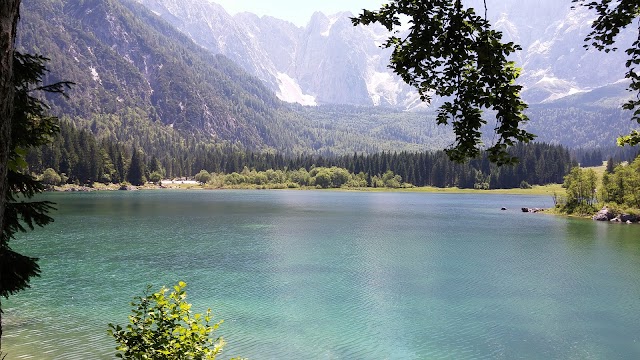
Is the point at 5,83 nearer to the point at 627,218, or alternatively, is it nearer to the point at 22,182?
the point at 22,182

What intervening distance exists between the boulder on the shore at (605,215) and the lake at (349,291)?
3013cm

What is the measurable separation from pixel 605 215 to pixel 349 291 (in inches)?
3543

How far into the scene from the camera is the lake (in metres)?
26.5

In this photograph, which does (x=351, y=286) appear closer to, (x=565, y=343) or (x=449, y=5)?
(x=565, y=343)

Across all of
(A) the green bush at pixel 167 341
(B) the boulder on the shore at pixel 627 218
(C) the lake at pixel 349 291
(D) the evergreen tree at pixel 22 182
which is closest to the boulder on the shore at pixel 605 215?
(B) the boulder on the shore at pixel 627 218

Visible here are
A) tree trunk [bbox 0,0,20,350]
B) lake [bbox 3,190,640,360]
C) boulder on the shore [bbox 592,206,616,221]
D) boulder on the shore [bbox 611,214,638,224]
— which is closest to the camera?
tree trunk [bbox 0,0,20,350]

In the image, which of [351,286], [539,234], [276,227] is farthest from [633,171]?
[351,286]

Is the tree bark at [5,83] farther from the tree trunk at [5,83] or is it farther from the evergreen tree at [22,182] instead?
the evergreen tree at [22,182]

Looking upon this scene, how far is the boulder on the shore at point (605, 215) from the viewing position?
104750 millimetres

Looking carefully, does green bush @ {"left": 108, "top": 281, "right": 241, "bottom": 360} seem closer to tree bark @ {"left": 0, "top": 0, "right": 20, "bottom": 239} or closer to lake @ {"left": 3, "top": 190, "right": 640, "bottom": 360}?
tree bark @ {"left": 0, "top": 0, "right": 20, "bottom": 239}

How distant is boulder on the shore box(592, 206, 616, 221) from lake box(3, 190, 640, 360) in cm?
3013

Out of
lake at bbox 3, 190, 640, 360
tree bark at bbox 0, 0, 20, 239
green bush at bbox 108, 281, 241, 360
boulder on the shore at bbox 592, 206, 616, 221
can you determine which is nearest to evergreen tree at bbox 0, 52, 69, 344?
green bush at bbox 108, 281, 241, 360

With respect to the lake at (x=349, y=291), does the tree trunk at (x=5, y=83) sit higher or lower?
higher

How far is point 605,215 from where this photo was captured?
105438 millimetres
